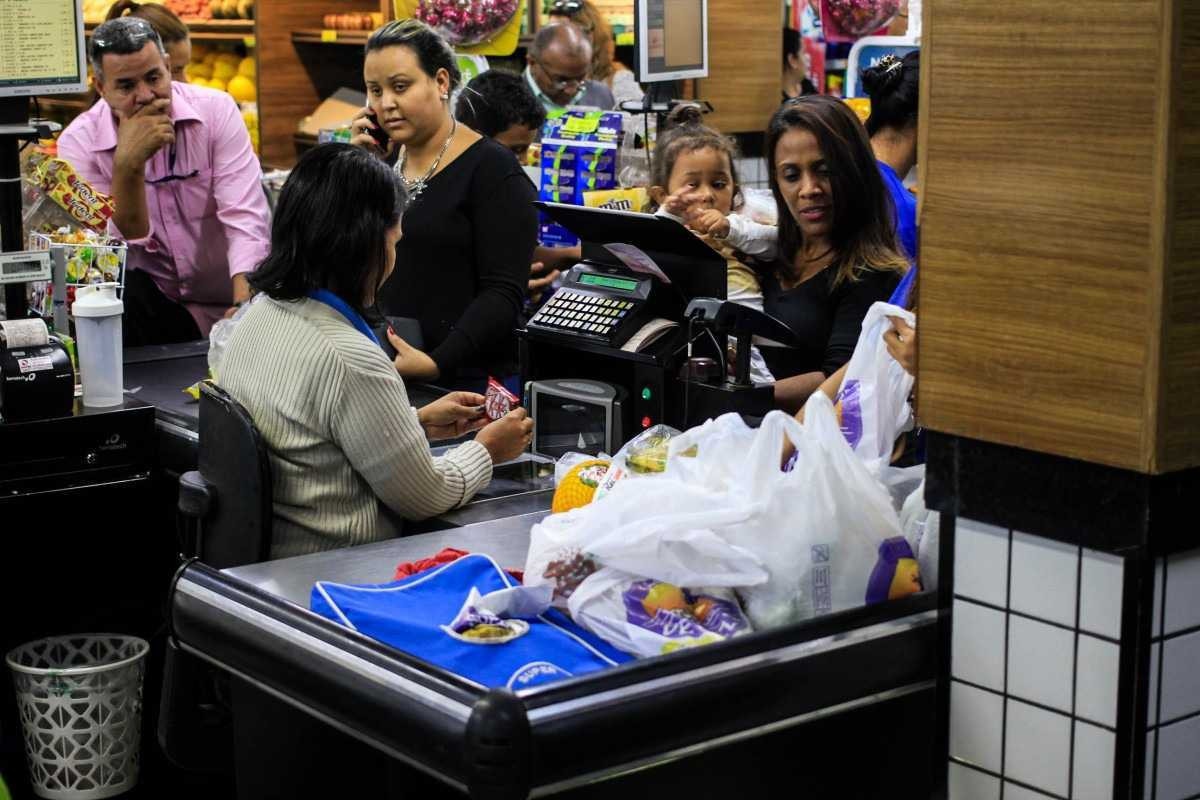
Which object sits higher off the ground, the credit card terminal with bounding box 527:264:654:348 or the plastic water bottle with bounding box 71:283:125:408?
the credit card terminal with bounding box 527:264:654:348

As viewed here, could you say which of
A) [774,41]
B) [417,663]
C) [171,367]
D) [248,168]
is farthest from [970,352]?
[774,41]

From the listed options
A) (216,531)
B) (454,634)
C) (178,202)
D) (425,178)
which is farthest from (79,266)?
(454,634)

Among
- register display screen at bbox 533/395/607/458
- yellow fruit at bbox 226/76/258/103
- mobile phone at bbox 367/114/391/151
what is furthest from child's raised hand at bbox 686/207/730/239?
yellow fruit at bbox 226/76/258/103

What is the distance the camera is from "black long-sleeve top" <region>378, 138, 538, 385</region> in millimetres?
3854

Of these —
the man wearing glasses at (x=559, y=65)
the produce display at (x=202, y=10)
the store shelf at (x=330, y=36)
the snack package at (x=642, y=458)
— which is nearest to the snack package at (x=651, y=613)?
the snack package at (x=642, y=458)

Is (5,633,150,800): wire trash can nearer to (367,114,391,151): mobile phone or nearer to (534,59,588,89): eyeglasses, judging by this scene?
(367,114,391,151): mobile phone

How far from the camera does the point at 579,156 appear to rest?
4602mm

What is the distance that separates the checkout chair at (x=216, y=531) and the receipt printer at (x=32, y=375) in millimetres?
680

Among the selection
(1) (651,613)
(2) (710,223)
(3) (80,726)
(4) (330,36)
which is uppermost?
(4) (330,36)

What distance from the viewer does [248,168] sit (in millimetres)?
4832

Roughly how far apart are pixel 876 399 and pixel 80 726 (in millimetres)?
2093

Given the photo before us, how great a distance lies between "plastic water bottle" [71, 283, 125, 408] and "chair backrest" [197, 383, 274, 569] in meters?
0.77

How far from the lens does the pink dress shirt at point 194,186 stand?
188 inches

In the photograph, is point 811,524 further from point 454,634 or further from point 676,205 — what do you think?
point 676,205
